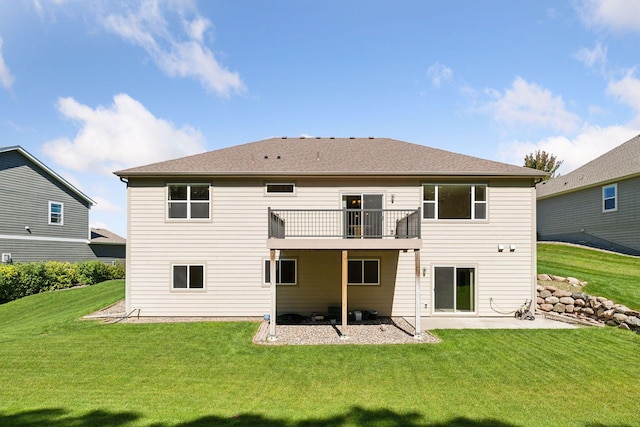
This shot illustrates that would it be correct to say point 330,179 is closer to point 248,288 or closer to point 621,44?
point 248,288

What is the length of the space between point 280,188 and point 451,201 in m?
6.32

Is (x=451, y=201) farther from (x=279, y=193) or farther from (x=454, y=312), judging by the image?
(x=279, y=193)

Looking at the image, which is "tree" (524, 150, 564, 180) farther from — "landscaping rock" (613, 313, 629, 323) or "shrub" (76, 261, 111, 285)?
"shrub" (76, 261, 111, 285)

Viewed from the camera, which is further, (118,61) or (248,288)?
(118,61)

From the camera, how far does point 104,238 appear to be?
24562 mm

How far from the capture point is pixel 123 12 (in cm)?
1370

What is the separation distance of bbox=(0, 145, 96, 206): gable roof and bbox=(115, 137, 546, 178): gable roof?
39.1 ft

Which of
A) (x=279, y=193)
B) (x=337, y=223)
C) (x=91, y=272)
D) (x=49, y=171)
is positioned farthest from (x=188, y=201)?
(x=49, y=171)

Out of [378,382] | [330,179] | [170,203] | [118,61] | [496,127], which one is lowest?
[378,382]

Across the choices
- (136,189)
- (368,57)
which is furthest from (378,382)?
(368,57)

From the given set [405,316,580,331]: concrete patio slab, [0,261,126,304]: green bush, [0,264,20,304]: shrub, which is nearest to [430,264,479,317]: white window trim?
[405,316,580,331]: concrete patio slab

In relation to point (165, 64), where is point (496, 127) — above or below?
below

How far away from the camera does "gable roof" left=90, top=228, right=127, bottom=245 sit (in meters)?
23.4

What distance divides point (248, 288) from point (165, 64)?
11136 mm
